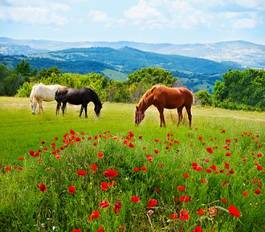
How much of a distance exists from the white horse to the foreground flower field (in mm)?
21848

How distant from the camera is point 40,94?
30.4m

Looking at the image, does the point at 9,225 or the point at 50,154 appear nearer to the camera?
the point at 9,225

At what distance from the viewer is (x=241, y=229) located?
21.2ft

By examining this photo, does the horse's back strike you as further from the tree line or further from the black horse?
the tree line

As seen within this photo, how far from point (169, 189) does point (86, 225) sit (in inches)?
82.8

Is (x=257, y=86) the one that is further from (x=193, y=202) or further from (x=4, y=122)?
(x=193, y=202)

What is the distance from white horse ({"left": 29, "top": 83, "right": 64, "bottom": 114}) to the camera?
3000cm

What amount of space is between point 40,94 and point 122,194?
24924mm

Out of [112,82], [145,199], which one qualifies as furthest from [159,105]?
[112,82]

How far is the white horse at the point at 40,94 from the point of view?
30000 mm

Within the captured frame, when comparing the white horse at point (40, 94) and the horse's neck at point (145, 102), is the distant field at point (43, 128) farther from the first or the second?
the horse's neck at point (145, 102)

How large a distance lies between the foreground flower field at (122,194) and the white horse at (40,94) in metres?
21.8

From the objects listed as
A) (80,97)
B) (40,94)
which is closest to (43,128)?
(80,97)

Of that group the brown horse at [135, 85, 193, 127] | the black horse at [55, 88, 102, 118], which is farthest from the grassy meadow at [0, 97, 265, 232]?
the black horse at [55, 88, 102, 118]
